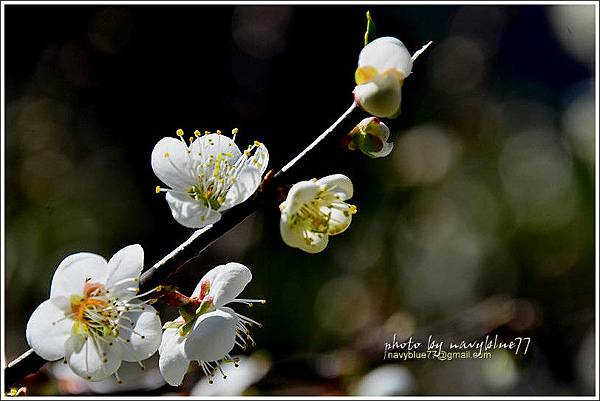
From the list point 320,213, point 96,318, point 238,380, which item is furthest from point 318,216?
point 238,380

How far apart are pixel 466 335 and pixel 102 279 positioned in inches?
31.5

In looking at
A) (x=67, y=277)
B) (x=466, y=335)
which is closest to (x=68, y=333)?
(x=67, y=277)

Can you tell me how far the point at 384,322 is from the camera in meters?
1.88

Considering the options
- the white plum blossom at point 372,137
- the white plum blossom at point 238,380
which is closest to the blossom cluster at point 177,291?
the white plum blossom at point 372,137

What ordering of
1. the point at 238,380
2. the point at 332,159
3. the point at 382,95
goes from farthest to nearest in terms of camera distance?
the point at 332,159 → the point at 238,380 → the point at 382,95

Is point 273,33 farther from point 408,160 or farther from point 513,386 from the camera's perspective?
point 513,386

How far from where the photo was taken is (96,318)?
2.39 feet

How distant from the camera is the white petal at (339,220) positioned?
68 cm

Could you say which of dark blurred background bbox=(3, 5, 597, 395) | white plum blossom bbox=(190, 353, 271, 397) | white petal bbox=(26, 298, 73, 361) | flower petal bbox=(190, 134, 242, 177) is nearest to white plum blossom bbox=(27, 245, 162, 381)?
white petal bbox=(26, 298, 73, 361)

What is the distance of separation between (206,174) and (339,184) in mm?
157

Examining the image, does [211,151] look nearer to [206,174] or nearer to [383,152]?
[206,174]

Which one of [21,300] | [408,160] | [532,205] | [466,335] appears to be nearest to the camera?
[466,335]

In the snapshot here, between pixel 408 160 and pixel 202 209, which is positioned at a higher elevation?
pixel 202 209

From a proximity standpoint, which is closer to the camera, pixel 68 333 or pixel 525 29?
pixel 68 333
